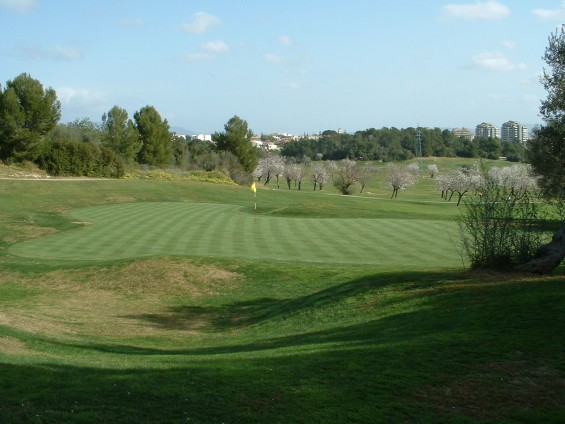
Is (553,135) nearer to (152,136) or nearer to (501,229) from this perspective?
(501,229)

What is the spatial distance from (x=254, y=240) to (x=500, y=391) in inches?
843

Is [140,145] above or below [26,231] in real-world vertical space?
above

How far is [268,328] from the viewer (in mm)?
15312

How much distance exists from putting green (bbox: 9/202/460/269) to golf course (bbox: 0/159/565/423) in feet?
0.42

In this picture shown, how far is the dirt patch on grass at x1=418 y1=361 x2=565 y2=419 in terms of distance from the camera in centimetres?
704

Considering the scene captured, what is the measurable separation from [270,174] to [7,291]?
104630mm

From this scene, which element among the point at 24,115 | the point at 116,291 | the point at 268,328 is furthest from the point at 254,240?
the point at 24,115

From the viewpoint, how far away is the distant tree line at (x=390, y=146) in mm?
160750

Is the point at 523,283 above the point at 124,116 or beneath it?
beneath

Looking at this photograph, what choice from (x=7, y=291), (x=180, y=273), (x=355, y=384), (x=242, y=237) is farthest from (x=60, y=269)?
(x=355, y=384)

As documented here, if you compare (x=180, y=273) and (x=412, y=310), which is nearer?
(x=412, y=310)

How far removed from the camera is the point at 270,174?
124438 millimetres

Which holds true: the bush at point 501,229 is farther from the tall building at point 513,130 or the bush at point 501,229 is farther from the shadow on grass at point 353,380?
the tall building at point 513,130

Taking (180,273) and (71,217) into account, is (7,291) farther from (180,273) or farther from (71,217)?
(71,217)
